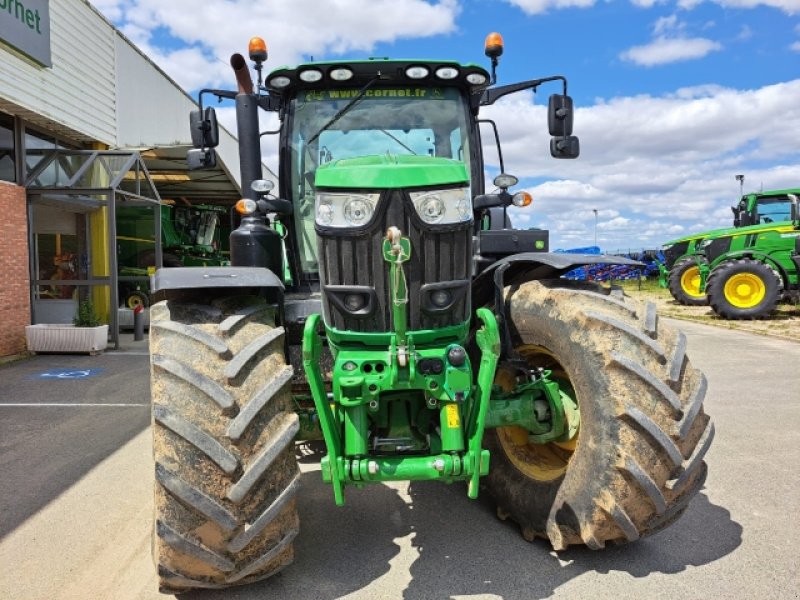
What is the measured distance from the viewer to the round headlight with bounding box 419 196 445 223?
2764 mm

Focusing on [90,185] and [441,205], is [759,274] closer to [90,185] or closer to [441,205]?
[441,205]

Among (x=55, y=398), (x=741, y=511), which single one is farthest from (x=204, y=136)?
(x=55, y=398)

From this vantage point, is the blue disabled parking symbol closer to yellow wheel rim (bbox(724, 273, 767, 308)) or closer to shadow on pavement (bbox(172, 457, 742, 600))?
shadow on pavement (bbox(172, 457, 742, 600))

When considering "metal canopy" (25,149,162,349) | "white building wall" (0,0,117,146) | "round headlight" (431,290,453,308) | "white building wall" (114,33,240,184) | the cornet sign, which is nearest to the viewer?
"round headlight" (431,290,453,308)

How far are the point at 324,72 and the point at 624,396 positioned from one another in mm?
2535

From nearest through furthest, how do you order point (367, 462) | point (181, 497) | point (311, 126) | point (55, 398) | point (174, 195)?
point (181, 497) < point (367, 462) < point (311, 126) < point (55, 398) < point (174, 195)

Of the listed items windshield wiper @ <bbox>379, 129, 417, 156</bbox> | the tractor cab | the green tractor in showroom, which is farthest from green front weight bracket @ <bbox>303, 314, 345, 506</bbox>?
the tractor cab

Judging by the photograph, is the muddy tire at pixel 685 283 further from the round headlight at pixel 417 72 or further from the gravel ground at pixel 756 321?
the round headlight at pixel 417 72

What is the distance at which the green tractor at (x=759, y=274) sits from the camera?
14.0m

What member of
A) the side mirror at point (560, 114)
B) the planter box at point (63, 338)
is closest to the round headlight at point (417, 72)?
the side mirror at point (560, 114)

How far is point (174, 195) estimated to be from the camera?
23.6m

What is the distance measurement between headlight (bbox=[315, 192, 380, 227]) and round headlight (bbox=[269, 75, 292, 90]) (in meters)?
1.52

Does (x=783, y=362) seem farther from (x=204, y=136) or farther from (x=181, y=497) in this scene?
(x=181, y=497)

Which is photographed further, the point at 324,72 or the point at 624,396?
the point at 324,72
